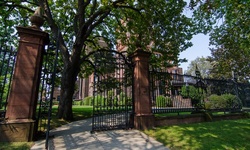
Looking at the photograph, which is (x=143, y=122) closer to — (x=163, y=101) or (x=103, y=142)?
(x=103, y=142)

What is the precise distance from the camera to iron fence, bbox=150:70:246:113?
7953mm

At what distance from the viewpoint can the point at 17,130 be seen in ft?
14.9

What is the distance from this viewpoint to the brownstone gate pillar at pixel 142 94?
21.0 feet

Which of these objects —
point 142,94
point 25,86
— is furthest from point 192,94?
point 25,86

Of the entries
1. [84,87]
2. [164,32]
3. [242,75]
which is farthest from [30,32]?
[84,87]

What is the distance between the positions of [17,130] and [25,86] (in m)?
1.37

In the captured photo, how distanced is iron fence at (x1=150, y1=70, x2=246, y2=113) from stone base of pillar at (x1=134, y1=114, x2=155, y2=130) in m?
0.81

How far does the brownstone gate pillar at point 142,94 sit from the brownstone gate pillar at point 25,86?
12.8 ft

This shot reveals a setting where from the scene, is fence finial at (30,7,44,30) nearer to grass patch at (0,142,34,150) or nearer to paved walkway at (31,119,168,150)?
grass patch at (0,142,34,150)

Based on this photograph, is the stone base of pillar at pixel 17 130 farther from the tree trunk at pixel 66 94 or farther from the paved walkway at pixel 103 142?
the tree trunk at pixel 66 94

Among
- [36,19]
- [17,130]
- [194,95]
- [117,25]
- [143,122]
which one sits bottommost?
[143,122]

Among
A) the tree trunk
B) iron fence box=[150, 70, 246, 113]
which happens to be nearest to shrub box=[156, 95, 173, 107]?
iron fence box=[150, 70, 246, 113]

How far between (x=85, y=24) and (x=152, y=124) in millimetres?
6775

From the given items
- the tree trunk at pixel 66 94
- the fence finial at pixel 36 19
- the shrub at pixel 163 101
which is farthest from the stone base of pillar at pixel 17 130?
the shrub at pixel 163 101
